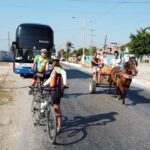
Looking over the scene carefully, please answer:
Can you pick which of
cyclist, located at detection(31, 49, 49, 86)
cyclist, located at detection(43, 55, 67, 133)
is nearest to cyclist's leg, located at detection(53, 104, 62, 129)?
cyclist, located at detection(43, 55, 67, 133)

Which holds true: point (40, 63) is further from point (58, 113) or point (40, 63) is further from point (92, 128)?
point (58, 113)

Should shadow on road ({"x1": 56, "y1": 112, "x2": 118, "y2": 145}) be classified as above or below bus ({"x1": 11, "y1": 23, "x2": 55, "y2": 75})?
below

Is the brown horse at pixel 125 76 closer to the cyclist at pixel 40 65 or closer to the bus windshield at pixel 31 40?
the cyclist at pixel 40 65

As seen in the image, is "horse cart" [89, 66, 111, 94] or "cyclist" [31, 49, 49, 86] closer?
"cyclist" [31, 49, 49, 86]

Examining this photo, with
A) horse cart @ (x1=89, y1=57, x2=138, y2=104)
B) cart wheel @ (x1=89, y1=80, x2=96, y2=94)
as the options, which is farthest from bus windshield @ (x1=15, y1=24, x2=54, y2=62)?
horse cart @ (x1=89, y1=57, x2=138, y2=104)

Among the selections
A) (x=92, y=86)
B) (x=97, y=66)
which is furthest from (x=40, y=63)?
(x=97, y=66)

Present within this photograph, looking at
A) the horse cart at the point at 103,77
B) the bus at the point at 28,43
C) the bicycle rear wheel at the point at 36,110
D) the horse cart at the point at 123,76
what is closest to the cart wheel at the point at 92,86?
the horse cart at the point at 103,77

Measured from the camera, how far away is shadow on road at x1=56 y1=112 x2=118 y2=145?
27.3ft

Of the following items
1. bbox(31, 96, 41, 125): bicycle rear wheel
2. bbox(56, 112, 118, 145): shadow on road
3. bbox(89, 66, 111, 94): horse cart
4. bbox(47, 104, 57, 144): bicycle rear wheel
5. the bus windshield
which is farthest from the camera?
the bus windshield

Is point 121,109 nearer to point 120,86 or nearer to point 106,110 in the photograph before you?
point 106,110

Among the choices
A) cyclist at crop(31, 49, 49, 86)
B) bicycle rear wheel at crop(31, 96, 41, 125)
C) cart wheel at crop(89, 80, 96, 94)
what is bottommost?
cart wheel at crop(89, 80, 96, 94)

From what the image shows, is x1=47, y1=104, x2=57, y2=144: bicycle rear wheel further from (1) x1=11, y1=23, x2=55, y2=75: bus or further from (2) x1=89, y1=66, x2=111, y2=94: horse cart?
(1) x1=11, y1=23, x2=55, y2=75: bus

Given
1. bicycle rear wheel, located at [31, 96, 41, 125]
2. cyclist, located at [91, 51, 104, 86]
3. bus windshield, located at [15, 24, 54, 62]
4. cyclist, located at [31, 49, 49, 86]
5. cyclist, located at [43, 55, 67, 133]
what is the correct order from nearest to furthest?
cyclist, located at [43, 55, 67, 133] < bicycle rear wheel, located at [31, 96, 41, 125] < cyclist, located at [31, 49, 49, 86] < cyclist, located at [91, 51, 104, 86] < bus windshield, located at [15, 24, 54, 62]

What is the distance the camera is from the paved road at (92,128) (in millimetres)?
7924
